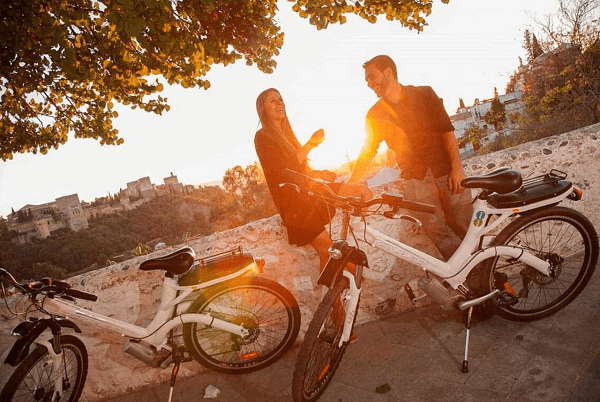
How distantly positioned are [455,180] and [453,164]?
14 cm

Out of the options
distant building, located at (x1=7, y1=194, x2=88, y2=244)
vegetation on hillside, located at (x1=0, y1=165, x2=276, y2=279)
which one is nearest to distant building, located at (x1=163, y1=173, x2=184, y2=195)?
vegetation on hillside, located at (x1=0, y1=165, x2=276, y2=279)

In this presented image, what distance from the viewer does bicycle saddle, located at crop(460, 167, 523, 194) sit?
91.9 inches

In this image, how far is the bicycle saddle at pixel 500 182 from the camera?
2334mm

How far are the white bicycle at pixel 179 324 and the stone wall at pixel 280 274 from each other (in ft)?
1.25

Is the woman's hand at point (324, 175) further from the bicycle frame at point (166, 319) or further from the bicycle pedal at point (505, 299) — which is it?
the bicycle pedal at point (505, 299)

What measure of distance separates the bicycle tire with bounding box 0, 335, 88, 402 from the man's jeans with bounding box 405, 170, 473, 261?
119 inches

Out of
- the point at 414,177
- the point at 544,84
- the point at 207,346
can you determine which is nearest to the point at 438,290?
the point at 414,177

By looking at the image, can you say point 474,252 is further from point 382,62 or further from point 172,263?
point 172,263

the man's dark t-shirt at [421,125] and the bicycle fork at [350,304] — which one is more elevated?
the man's dark t-shirt at [421,125]

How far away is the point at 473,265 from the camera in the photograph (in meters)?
2.47

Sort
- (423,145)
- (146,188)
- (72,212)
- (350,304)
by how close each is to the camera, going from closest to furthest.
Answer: (350,304), (423,145), (72,212), (146,188)

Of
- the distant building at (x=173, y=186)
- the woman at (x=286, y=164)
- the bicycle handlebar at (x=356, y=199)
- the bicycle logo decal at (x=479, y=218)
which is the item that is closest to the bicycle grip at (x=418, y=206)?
the bicycle handlebar at (x=356, y=199)

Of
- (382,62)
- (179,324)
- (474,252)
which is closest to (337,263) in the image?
(474,252)

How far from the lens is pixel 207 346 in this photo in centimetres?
304
